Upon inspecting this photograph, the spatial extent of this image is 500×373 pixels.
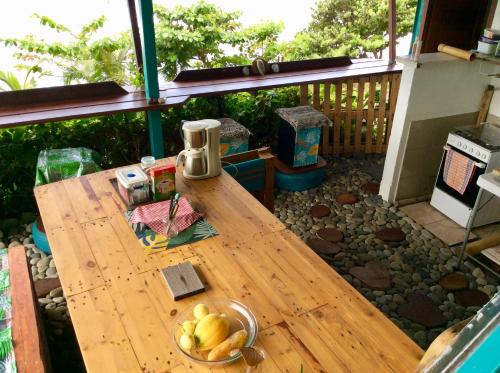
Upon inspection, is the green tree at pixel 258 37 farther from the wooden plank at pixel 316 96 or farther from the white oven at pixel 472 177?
the white oven at pixel 472 177

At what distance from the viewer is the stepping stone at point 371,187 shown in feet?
15.5

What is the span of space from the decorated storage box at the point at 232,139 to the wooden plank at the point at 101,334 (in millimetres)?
2626

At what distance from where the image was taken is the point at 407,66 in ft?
12.7

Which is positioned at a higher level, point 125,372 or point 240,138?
point 125,372

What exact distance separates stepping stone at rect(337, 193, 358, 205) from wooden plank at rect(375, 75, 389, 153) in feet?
4.07

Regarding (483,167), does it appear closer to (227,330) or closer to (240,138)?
(240,138)

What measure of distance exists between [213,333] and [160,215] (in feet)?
3.06

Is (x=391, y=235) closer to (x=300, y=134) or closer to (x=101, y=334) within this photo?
(x=300, y=134)

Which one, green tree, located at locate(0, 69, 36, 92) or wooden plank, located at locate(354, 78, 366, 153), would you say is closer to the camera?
green tree, located at locate(0, 69, 36, 92)

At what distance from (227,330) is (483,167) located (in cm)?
303

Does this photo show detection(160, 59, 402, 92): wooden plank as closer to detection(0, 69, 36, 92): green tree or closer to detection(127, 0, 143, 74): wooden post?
detection(127, 0, 143, 74): wooden post

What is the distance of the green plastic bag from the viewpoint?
3.45m

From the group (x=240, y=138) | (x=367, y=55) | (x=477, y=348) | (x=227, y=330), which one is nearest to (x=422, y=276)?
(x=240, y=138)

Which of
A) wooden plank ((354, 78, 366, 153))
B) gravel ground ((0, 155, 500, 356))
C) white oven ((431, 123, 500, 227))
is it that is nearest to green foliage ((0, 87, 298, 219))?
gravel ground ((0, 155, 500, 356))
